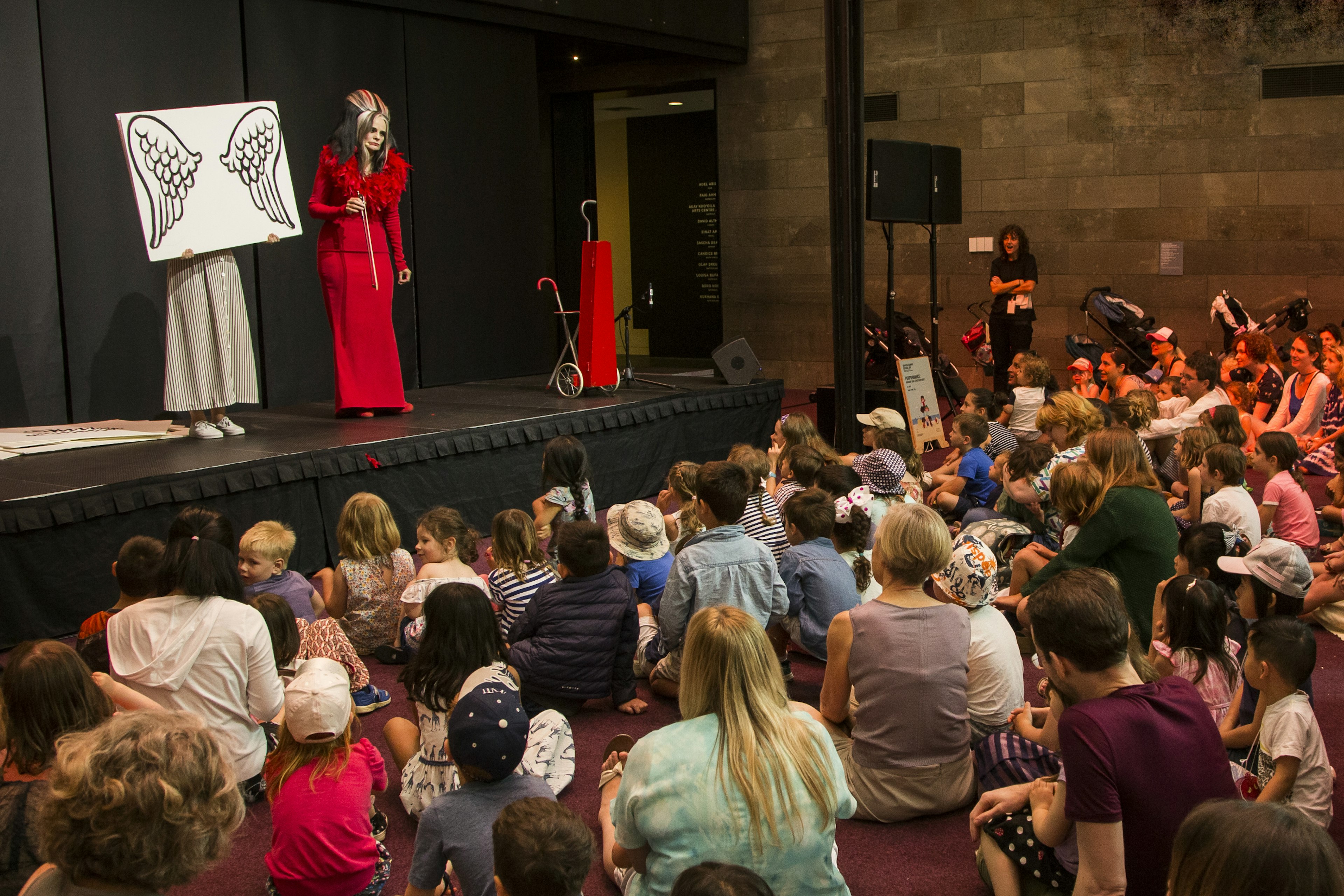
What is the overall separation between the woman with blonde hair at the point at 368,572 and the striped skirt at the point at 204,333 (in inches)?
86.2

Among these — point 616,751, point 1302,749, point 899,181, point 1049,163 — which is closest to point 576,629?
point 616,751

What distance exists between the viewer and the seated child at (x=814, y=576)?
3.76m

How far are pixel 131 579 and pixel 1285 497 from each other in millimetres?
4150

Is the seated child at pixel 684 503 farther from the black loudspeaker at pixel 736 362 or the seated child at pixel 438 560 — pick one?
the black loudspeaker at pixel 736 362

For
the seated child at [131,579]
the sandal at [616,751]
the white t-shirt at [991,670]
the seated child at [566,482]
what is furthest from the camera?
the seated child at [566,482]

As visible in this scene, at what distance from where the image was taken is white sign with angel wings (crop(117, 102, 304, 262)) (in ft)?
18.5

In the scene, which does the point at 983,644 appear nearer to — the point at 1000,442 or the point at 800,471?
the point at 800,471

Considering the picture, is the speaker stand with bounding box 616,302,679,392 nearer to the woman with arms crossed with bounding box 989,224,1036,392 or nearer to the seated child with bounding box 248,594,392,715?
the woman with arms crossed with bounding box 989,224,1036,392

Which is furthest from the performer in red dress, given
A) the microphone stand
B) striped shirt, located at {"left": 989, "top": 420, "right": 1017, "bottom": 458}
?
striped shirt, located at {"left": 989, "top": 420, "right": 1017, "bottom": 458}

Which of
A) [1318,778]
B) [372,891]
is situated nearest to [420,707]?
[372,891]

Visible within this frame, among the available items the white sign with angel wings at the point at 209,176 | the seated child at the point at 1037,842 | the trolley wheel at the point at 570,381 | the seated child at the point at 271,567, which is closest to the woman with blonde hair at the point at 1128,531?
the seated child at the point at 1037,842

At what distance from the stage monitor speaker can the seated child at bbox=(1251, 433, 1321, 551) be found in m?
3.64

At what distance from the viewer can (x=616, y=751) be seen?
9.04 feet

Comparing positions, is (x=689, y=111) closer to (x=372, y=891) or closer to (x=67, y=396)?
(x=67, y=396)
